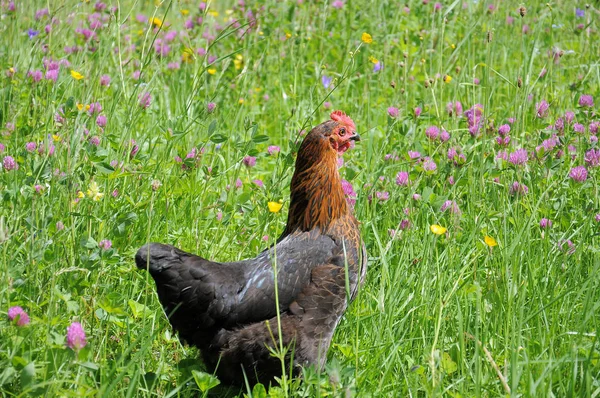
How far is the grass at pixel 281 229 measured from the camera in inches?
117

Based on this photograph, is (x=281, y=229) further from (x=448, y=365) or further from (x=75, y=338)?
(x=75, y=338)

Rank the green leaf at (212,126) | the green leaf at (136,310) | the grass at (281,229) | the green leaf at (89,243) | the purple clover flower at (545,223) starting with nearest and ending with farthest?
the grass at (281,229) → the green leaf at (89,243) → the green leaf at (136,310) → the purple clover flower at (545,223) → the green leaf at (212,126)

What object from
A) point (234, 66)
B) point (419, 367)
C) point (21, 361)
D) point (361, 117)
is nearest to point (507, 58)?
point (361, 117)

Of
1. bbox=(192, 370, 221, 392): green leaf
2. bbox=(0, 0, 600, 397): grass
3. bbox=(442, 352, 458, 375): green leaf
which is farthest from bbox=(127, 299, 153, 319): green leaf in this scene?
bbox=(442, 352, 458, 375): green leaf

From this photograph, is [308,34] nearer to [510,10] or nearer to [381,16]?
[381,16]

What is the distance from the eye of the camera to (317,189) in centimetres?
387

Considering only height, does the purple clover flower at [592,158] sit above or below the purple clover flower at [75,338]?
above

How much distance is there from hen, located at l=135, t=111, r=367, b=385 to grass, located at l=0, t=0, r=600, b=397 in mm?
134

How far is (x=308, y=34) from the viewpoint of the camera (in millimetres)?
6555

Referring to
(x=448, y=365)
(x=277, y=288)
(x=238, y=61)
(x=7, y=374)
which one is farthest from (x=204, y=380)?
(x=238, y=61)

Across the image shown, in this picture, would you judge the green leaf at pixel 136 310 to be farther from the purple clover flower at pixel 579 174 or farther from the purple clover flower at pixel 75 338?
the purple clover flower at pixel 579 174

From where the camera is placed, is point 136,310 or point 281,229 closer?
point 136,310

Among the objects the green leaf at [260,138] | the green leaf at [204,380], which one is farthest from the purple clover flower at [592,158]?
the green leaf at [204,380]

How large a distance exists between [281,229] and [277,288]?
1465mm
